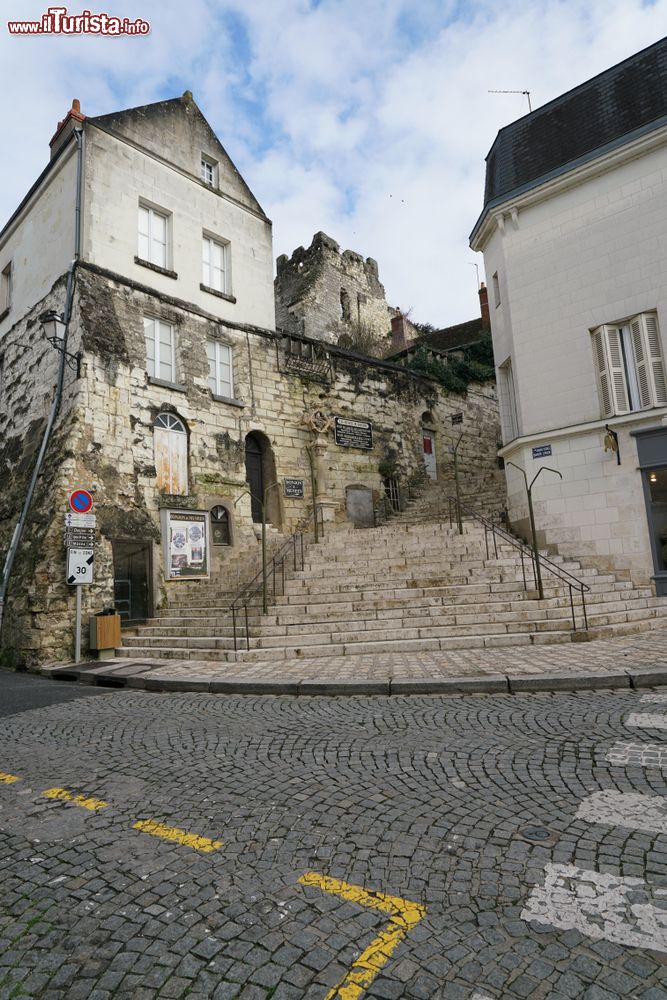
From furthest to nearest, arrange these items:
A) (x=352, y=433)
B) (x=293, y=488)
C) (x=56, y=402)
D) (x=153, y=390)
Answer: (x=352, y=433) < (x=293, y=488) < (x=153, y=390) < (x=56, y=402)

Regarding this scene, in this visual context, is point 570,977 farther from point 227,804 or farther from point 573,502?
point 573,502

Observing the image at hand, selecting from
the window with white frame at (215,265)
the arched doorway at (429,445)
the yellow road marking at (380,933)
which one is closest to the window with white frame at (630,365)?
the arched doorway at (429,445)

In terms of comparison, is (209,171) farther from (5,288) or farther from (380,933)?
(380,933)

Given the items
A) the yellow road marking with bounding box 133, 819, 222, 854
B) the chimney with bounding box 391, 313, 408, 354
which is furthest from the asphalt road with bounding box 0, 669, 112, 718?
the chimney with bounding box 391, 313, 408, 354

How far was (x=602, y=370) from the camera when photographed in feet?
41.9

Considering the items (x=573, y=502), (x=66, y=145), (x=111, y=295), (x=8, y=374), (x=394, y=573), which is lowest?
(x=394, y=573)

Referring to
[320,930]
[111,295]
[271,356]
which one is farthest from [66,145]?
[320,930]

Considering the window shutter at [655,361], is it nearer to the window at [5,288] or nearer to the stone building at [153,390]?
the stone building at [153,390]

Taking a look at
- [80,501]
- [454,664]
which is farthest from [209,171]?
[454,664]

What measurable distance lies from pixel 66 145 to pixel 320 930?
57.9 ft

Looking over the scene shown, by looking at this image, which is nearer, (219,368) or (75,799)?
(75,799)

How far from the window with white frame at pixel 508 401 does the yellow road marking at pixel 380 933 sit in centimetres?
1337

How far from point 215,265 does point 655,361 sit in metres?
12.2

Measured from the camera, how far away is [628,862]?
2.55m
